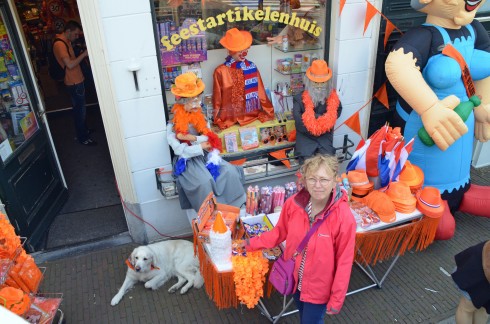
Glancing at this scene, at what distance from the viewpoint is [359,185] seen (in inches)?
140

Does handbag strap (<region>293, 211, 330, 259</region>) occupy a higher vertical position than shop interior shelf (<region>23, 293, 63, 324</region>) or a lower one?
higher

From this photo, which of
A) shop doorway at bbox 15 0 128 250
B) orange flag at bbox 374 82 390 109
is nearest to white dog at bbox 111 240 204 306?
shop doorway at bbox 15 0 128 250

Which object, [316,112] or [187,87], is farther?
[316,112]

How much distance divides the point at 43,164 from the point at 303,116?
304 cm

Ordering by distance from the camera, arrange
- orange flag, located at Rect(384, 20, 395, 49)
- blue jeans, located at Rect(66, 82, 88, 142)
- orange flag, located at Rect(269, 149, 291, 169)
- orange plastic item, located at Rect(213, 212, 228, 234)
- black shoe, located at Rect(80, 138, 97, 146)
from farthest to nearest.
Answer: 1. black shoe, located at Rect(80, 138, 97, 146)
2. blue jeans, located at Rect(66, 82, 88, 142)
3. orange flag, located at Rect(269, 149, 291, 169)
4. orange flag, located at Rect(384, 20, 395, 49)
5. orange plastic item, located at Rect(213, 212, 228, 234)

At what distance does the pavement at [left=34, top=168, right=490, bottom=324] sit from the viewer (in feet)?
11.5

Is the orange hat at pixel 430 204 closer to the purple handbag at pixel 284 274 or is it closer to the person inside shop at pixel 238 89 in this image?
the purple handbag at pixel 284 274

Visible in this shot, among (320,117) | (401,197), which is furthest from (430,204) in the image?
(320,117)

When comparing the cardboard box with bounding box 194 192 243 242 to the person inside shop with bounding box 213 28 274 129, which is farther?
the person inside shop with bounding box 213 28 274 129

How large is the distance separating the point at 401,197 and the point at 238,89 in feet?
6.63

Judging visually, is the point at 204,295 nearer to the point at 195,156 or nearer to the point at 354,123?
the point at 195,156

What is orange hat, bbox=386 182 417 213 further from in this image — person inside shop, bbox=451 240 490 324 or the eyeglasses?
the eyeglasses

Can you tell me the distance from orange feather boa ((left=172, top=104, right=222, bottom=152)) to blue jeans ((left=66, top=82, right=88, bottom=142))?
112 inches

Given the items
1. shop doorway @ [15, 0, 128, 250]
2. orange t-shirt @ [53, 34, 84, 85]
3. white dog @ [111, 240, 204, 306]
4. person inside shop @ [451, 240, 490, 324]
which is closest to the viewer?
person inside shop @ [451, 240, 490, 324]
